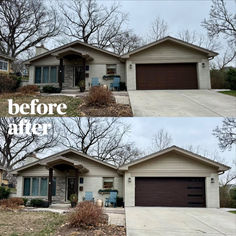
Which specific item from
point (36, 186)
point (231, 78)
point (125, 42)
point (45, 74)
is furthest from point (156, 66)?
point (125, 42)

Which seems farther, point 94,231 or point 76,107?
point 76,107

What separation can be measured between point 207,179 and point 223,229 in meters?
7.63

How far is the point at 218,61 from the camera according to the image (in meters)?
35.4

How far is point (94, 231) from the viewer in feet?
26.2

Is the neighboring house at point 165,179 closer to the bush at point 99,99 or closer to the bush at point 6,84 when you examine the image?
the bush at point 99,99

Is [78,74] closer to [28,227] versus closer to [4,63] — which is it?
[4,63]

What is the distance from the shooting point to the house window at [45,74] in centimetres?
2109

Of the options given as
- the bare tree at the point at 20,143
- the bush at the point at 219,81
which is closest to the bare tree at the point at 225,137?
the bush at the point at 219,81

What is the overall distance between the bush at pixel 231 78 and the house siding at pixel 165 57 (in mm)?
1904

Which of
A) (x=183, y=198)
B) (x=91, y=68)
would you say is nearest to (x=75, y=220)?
(x=183, y=198)

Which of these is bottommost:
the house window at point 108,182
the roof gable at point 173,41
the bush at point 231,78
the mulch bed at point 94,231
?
the mulch bed at point 94,231

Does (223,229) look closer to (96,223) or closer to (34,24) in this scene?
(96,223)

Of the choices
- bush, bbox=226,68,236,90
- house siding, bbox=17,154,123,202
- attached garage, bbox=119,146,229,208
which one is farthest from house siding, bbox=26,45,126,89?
bush, bbox=226,68,236,90

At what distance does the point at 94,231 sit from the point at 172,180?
367 inches
